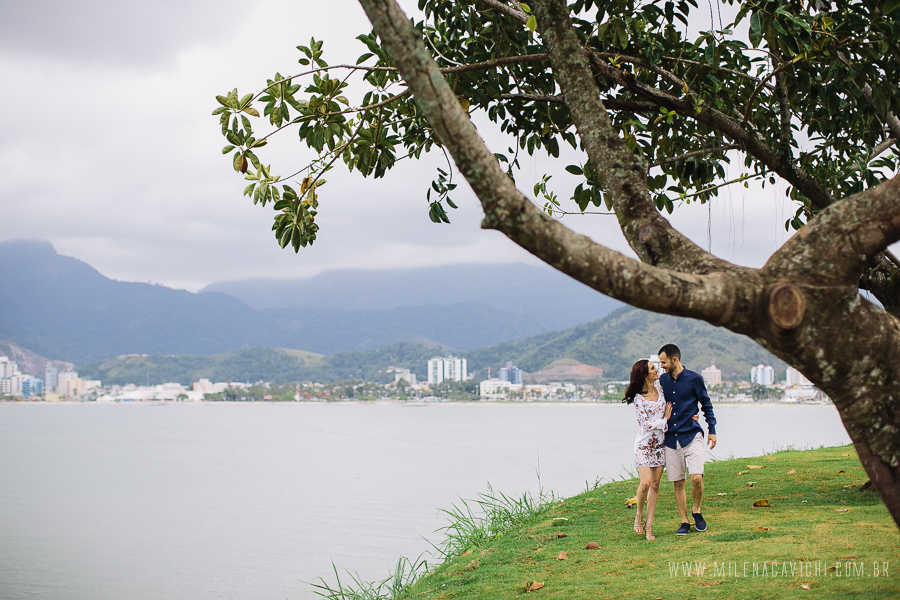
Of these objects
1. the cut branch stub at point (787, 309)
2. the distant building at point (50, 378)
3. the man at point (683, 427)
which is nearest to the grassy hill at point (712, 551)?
the man at point (683, 427)

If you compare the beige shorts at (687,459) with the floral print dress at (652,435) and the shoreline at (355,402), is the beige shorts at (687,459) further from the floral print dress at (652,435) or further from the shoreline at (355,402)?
the shoreline at (355,402)

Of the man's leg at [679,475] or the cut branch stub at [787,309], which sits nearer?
the cut branch stub at [787,309]

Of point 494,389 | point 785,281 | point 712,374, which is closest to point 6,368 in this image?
point 494,389

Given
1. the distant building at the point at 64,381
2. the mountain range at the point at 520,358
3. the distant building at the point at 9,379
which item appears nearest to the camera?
the mountain range at the point at 520,358

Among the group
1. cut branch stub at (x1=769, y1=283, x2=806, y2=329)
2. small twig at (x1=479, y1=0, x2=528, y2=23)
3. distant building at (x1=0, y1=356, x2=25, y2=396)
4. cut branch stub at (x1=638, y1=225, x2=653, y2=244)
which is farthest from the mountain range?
cut branch stub at (x1=769, y1=283, x2=806, y2=329)

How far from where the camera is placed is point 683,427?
587 cm

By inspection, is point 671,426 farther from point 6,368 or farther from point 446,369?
point 6,368

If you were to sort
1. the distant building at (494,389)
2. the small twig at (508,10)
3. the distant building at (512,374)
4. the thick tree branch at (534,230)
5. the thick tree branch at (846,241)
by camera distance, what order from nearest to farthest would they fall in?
the thick tree branch at (534,230), the thick tree branch at (846,241), the small twig at (508,10), the distant building at (494,389), the distant building at (512,374)

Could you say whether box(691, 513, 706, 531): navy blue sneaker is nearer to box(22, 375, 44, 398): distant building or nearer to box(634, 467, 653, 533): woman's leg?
box(634, 467, 653, 533): woman's leg

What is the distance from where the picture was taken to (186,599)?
44.1ft

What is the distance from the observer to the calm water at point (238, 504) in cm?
1523

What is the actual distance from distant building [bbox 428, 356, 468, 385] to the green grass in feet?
479

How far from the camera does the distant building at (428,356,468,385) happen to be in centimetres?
15525

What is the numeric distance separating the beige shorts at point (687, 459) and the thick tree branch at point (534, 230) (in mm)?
3647
